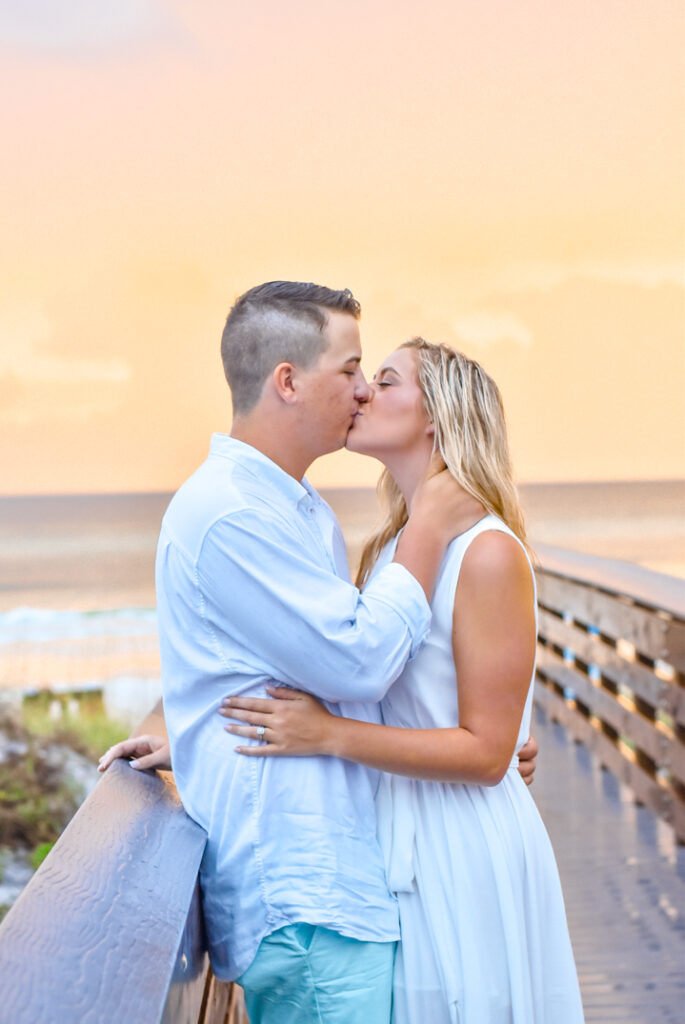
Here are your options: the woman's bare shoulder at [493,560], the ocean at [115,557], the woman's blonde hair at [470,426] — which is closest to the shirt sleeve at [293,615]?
the woman's bare shoulder at [493,560]

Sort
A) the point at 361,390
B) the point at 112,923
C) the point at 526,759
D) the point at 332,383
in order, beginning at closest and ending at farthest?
the point at 112,923, the point at 332,383, the point at 361,390, the point at 526,759

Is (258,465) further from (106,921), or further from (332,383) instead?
(106,921)

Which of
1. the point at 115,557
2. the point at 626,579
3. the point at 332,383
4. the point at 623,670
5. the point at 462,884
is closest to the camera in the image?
the point at 462,884

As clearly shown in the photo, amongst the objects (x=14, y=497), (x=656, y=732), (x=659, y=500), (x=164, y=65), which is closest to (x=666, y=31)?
(x=656, y=732)

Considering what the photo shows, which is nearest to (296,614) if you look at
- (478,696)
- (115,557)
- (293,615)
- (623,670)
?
(293,615)

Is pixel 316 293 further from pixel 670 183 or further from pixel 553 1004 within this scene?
pixel 670 183

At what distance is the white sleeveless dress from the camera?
166 centimetres

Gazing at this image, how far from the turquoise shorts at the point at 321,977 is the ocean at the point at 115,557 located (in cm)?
772

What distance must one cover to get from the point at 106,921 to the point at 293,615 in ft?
1.70

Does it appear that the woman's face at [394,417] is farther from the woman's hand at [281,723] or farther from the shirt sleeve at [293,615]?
the woman's hand at [281,723]

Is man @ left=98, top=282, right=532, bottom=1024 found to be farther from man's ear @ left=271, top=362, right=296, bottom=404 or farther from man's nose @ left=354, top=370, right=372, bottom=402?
man's nose @ left=354, top=370, right=372, bottom=402

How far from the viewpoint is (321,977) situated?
1538 mm

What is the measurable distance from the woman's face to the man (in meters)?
0.35

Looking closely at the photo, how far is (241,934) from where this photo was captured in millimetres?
1562
